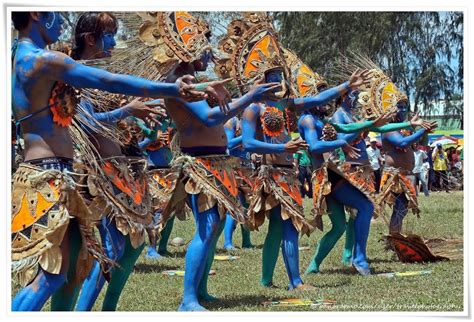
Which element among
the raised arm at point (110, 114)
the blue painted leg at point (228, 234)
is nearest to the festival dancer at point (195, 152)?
the raised arm at point (110, 114)

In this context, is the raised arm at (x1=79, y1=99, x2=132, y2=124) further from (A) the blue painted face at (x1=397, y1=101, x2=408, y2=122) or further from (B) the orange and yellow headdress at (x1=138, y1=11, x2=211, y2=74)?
(A) the blue painted face at (x1=397, y1=101, x2=408, y2=122)

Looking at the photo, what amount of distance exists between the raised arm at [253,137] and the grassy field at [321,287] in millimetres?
1182

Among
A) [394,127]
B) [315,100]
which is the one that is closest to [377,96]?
[394,127]

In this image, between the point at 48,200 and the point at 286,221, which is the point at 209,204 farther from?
the point at 48,200

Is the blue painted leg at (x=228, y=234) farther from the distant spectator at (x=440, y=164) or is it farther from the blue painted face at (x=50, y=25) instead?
the distant spectator at (x=440, y=164)

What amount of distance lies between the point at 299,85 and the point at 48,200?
447 centimetres

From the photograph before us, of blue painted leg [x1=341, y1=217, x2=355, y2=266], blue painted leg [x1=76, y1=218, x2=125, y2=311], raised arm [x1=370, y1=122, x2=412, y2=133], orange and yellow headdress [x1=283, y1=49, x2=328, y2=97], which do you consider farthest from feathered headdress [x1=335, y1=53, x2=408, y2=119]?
blue painted leg [x1=76, y1=218, x2=125, y2=311]

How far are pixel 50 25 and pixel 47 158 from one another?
70 centimetres

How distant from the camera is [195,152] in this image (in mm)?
5984

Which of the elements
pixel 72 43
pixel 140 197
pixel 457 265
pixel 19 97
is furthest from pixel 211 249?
pixel 457 265

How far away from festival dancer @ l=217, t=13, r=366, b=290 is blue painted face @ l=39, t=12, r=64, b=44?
86.9 inches

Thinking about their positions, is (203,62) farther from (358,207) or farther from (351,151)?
(358,207)

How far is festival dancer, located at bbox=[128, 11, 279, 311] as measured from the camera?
5.77 metres
